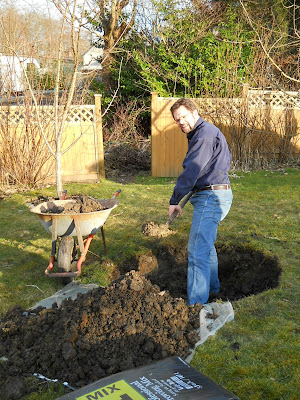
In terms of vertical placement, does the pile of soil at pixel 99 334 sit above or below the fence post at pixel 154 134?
below

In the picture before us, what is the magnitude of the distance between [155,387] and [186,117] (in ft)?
7.64

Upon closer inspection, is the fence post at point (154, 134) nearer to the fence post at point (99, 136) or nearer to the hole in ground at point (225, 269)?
the fence post at point (99, 136)


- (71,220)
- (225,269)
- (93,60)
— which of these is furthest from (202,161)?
(93,60)

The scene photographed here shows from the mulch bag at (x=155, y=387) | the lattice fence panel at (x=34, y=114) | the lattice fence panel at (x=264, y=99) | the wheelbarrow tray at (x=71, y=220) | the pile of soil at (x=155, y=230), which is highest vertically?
the lattice fence panel at (x=264, y=99)

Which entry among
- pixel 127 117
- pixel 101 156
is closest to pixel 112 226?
pixel 101 156

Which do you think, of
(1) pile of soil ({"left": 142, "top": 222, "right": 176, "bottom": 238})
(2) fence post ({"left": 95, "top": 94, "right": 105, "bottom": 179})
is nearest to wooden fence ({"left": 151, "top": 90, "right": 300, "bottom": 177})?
(2) fence post ({"left": 95, "top": 94, "right": 105, "bottom": 179})

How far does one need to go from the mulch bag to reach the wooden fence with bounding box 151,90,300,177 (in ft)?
26.9

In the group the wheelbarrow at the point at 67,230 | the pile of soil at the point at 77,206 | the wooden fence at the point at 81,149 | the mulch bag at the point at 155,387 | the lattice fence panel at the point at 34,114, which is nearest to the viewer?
Result: the mulch bag at the point at 155,387

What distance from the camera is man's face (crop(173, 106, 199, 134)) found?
3.53 metres

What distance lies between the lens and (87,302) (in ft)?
10.2

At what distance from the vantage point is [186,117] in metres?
3.56

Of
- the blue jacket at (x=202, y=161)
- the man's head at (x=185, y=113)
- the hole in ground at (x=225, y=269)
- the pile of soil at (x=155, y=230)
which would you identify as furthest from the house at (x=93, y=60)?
the hole in ground at (x=225, y=269)

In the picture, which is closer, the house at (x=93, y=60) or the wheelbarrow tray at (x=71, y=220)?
the wheelbarrow tray at (x=71, y=220)

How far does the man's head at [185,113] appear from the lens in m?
3.53
